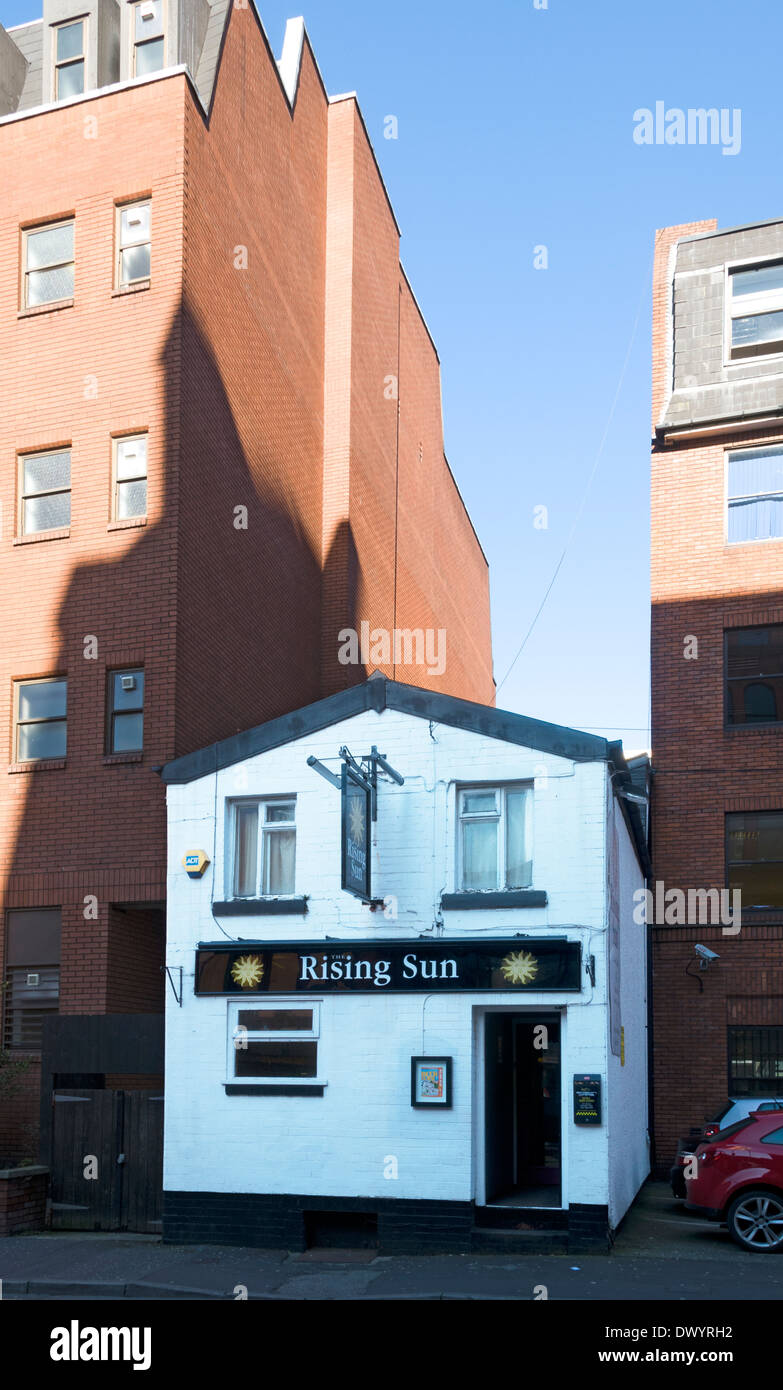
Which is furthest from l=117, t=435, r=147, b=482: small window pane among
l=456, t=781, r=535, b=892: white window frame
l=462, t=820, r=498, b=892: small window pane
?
l=462, t=820, r=498, b=892: small window pane

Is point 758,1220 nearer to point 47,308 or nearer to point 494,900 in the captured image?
point 494,900

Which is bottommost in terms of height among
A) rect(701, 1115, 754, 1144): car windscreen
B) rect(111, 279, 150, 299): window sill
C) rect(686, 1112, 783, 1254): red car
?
rect(686, 1112, 783, 1254): red car

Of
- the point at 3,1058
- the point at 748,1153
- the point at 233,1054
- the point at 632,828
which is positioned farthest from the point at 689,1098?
the point at 3,1058

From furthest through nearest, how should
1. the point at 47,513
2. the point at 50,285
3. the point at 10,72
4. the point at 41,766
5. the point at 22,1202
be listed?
1. the point at 10,72
2. the point at 50,285
3. the point at 47,513
4. the point at 41,766
5. the point at 22,1202

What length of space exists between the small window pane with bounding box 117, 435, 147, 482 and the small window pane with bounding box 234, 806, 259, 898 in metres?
6.36

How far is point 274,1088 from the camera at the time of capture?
16281mm

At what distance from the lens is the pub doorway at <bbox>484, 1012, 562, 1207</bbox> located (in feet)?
54.0

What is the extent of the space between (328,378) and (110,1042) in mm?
16379

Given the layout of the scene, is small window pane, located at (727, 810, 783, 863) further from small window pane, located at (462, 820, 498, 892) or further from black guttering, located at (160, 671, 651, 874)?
small window pane, located at (462, 820, 498, 892)

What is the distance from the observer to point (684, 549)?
2498 centimetres

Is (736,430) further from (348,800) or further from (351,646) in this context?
(348,800)

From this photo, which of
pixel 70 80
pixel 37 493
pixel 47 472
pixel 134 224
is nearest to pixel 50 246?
pixel 134 224

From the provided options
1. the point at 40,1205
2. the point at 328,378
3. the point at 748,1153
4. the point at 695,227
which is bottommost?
the point at 40,1205

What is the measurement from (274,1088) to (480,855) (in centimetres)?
361
